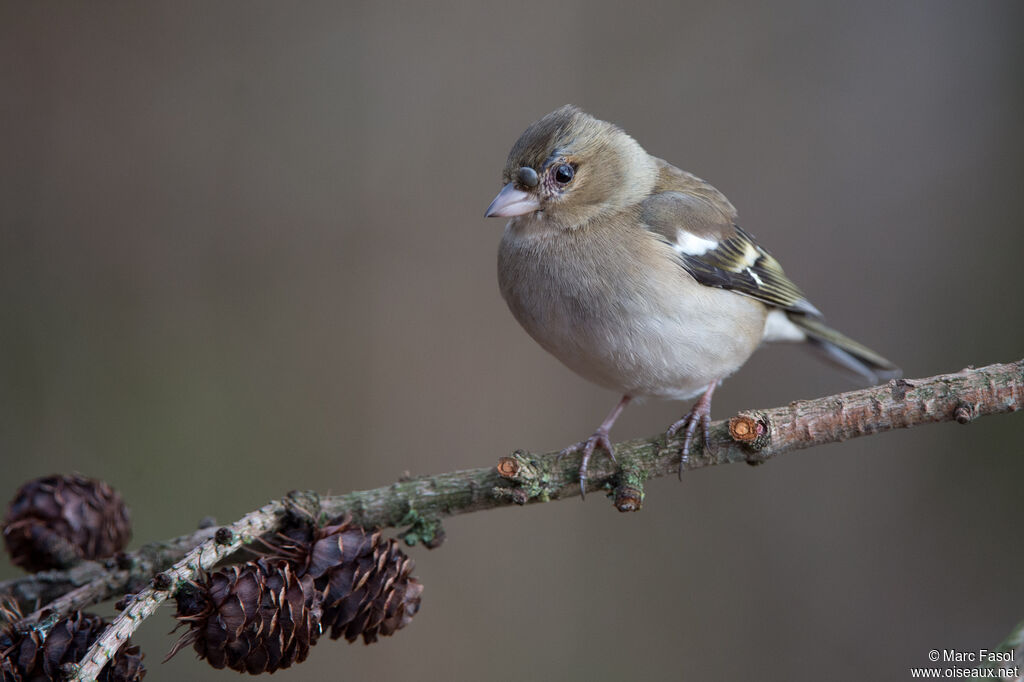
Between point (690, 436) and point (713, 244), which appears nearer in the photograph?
point (690, 436)

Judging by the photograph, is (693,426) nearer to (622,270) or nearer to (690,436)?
(690,436)

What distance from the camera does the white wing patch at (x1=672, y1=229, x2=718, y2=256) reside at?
3.06 meters

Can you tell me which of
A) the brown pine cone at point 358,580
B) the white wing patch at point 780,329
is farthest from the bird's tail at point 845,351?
the brown pine cone at point 358,580

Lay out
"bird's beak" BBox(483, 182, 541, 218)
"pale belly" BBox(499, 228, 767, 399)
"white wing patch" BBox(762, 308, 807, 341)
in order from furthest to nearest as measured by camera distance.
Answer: "white wing patch" BBox(762, 308, 807, 341) → "bird's beak" BBox(483, 182, 541, 218) → "pale belly" BBox(499, 228, 767, 399)

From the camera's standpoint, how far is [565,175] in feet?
9.99

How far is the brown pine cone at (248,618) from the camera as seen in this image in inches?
61.9

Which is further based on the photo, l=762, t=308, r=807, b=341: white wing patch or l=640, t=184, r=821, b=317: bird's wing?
l=762, t=308, r=807, b=341: white wing patch

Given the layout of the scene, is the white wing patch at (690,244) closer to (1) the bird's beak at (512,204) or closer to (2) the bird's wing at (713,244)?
(2) the bird's wing at (713,244)

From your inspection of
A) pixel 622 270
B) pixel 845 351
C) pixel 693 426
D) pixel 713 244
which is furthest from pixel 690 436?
pixel 845 351

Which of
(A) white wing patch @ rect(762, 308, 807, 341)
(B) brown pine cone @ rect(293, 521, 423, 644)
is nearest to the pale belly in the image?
(A) white wing patch @ rect(762, 308, 807, 341)

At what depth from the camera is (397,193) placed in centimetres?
495

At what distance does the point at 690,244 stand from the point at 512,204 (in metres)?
0.72

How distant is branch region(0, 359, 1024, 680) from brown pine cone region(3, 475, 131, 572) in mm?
72

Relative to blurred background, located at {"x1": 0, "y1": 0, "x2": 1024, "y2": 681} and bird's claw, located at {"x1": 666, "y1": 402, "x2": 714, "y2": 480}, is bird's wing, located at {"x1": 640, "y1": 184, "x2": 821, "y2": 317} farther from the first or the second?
blurred background, located at {"x1": 0, "y1": 0, "x2": 1024, "y2": 681}
